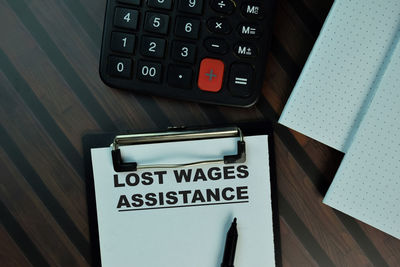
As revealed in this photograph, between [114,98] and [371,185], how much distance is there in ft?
0.93

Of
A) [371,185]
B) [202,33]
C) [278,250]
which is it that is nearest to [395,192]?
[371,185]

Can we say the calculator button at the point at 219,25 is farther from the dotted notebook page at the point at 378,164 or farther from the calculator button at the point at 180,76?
the dotted notebook page at the point at 378,164

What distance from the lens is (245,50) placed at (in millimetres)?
408

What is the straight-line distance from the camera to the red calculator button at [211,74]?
410 mm

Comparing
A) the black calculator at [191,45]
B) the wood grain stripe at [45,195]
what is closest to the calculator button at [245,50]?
the black calculator at [191,45]

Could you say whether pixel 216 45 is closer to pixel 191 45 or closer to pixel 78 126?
pixel 191 45

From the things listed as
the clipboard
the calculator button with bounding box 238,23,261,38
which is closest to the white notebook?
the clipboard

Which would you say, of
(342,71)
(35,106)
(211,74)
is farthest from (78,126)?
(342,71)

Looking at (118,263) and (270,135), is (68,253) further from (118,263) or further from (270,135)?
(270,135)

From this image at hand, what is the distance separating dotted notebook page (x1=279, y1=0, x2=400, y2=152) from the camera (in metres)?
0.40

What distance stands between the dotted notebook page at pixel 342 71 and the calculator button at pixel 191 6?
0.41ft

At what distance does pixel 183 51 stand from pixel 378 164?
0.23 m

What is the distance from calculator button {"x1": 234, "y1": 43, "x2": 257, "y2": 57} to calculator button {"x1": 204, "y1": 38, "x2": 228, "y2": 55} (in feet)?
0.04

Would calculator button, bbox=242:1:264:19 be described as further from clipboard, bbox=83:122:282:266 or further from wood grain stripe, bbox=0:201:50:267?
wood grain stripe, bbox=0:201:50:267
